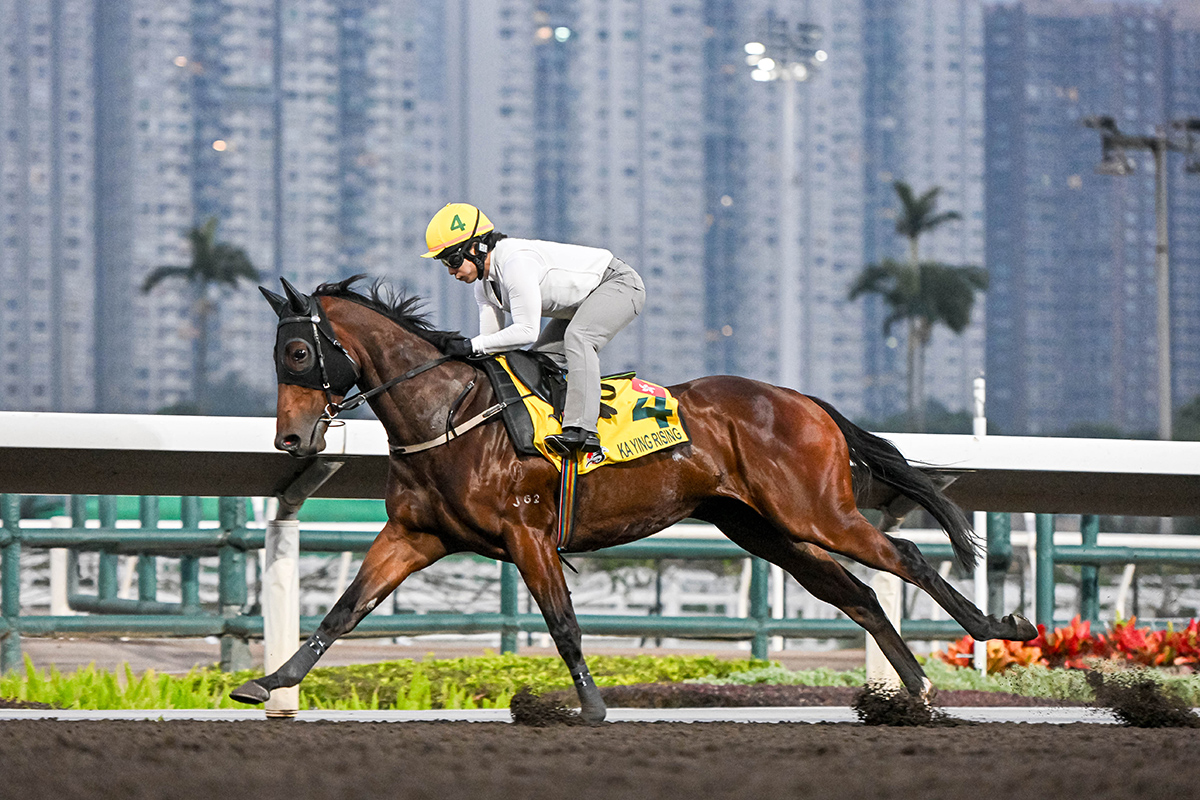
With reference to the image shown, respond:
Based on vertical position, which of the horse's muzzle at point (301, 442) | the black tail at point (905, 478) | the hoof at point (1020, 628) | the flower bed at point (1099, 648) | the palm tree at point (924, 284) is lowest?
the flower bed at point (1099, 648)

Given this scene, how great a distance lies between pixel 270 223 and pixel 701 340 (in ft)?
65.3

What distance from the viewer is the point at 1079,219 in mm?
65500

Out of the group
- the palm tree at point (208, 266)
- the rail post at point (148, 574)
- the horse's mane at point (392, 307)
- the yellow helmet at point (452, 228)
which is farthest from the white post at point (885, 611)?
the palm tree at point (208, 266)

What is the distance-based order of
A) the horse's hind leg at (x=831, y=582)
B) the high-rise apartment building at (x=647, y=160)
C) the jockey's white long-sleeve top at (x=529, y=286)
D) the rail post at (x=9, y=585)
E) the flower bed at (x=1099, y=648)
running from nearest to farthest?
the jockey's white long-sleeve top at (x=529, y=286)
the horse's hind leg at (x=831, y=582)
the rail post at (x=9, y=585)
the flower bed at (x=1099, y=648)
the high-rise apartment building at (x=647, y=160)

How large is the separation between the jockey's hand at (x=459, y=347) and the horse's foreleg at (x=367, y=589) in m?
0.70

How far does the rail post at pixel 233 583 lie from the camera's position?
7.00 metres

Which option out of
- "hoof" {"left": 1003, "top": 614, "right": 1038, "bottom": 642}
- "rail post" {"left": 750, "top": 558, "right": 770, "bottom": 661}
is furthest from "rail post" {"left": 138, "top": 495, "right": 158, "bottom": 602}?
"hoof" {"left": 1003, "top": 614, "right": 1038, "bottom": 642}

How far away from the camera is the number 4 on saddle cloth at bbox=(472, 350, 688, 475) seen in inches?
199

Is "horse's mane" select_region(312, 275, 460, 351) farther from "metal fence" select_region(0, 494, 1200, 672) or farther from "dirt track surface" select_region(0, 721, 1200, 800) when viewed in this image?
"metal fence" select_region(0, 494, 1200, 672)

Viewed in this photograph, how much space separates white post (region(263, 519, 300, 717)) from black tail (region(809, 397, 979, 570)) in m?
2.25

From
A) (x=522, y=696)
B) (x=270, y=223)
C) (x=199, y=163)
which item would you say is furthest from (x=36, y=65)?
(x=522, y=696)

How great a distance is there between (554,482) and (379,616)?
8.65 feet

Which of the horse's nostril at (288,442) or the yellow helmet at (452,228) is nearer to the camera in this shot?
the horse's nostril at (288,442)

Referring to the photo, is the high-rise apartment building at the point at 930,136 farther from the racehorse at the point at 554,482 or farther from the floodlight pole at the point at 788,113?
the racehorse at the point at 554,482
